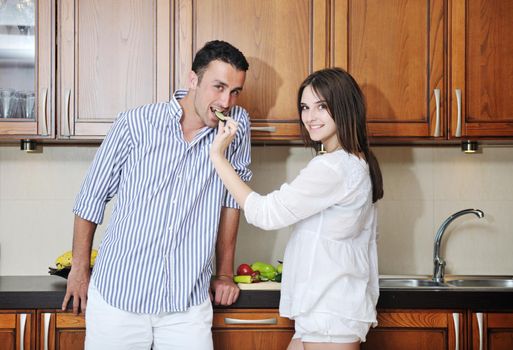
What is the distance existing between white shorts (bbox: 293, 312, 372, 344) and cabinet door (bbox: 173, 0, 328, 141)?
855 mm

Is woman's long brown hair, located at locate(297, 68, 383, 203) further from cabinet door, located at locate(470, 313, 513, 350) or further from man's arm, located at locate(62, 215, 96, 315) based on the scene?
man's arm, located at locate(62, 215, 96, 315)

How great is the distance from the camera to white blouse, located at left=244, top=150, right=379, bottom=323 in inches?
74.7

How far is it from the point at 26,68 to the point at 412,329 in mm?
1732

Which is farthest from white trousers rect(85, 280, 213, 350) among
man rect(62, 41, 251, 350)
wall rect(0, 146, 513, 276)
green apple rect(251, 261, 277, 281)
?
wall rect(0, 146, 513, 276)

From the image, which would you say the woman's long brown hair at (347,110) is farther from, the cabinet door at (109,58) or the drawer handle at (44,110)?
the drawer handle at (44,110)

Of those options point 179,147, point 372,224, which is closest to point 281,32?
point 179,147

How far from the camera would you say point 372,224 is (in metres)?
2.07

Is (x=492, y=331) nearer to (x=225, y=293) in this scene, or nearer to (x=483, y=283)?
(x=483, y=283)

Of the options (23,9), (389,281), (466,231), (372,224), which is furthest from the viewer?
(466,231)

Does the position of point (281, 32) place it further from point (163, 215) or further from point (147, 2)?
point (163, 215)

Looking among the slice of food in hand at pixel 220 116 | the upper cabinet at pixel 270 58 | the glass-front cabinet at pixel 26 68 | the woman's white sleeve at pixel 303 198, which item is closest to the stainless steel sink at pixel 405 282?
the upper cabinet at pixel 270 58

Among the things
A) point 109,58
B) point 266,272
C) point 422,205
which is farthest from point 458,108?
point 109,58

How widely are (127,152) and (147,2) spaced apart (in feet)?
2.30

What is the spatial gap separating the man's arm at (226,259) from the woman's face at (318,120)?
0.46 m
